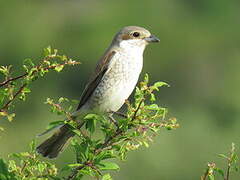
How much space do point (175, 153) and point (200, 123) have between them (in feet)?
7.14

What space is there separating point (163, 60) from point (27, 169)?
20.1 metres

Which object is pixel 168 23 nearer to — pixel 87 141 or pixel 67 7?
pixel 67 7

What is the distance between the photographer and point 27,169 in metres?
3.49

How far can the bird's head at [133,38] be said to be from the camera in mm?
5090

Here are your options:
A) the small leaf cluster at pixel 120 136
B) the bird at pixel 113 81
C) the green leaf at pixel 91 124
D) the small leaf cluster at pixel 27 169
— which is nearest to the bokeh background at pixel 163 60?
the bird at pixel 113 81

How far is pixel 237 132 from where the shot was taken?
648 inches

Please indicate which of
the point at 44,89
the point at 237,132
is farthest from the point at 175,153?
the point at 44,89

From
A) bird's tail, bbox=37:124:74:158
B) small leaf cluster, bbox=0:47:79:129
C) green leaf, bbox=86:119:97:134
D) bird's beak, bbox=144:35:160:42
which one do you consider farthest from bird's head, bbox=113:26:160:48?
small leaf cluster, bbox=0:47:79:129

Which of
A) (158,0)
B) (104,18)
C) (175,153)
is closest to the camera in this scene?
(175,153)

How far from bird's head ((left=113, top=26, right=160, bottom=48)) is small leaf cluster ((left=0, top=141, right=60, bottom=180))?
169 centimetres

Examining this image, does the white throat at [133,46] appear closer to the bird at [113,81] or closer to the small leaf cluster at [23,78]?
the bird at [113,81]

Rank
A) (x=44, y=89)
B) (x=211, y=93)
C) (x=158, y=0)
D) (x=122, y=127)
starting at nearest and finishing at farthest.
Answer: (x=122, y=127) < (x=44, y=89) < (x=211, y=93) < (x=158, y=0)

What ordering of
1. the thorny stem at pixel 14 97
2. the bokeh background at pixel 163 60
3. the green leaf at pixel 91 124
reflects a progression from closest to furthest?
the thorny stem at pixel 14 97 → the green leaf at pixel 91 124 → the bokeh background at pixel 163 60

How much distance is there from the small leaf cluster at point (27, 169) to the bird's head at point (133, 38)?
1690 mm
